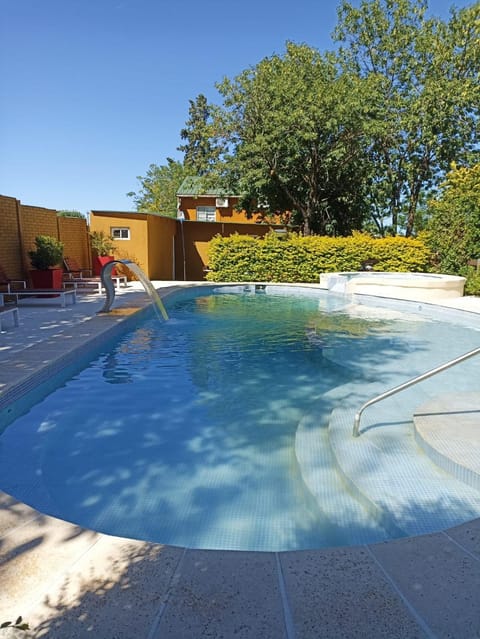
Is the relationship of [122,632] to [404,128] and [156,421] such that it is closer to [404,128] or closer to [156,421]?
[156,421]

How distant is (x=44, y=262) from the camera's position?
13016mm

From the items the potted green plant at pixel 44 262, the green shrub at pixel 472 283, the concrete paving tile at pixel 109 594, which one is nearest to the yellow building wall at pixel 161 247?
the potted green plant at pixel 44 262

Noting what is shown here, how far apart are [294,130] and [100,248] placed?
32.4 feet

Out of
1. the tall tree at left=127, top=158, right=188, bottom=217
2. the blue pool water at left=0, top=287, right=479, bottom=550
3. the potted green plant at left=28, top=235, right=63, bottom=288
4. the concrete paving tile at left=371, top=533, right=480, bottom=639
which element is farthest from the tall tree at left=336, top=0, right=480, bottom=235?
the tall tree at left=127, top=158, right=188, bottom=217

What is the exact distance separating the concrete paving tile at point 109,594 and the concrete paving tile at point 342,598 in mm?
567

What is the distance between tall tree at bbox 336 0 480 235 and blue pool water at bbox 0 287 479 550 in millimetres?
16848

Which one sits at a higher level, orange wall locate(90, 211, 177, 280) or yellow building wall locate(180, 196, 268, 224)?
yellow building wall locate(180, 196, 268, 224)

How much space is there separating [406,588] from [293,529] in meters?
1.16

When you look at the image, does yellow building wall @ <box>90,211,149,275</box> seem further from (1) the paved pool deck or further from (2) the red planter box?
(1) the paved pool deck

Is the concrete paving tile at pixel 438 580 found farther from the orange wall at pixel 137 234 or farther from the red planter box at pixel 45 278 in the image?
the orange wall at pixel 137 234

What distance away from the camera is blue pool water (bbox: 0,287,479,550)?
2986 mm

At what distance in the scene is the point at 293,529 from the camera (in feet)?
9.43

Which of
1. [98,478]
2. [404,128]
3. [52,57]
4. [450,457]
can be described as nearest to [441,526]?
[450,457]

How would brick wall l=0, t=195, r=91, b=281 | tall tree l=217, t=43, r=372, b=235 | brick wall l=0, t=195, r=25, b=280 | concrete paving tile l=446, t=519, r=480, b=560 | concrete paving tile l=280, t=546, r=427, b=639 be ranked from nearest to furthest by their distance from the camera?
1. concrete paving tile l=280, t=546, r=427, b=639
2. concrete paving tile l=446, t=519, r=480, b=560
3. brick wall l=0, t=195, r=25, b=280
4. brick wall l=0, t=195, r=91, b=281
5. tall tree l=217, t=43, r=372, b=235
